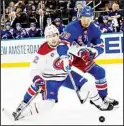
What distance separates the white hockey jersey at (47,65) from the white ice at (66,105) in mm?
287

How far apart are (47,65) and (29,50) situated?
275cm

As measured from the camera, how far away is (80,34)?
3.11 metres

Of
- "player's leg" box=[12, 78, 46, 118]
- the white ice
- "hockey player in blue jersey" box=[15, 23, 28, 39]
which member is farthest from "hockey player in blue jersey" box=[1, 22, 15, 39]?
"player's leg" box=[12, 78, 46, 118]

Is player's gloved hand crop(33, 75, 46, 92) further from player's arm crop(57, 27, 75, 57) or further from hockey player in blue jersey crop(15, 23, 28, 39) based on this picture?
hockey player in blue jersey crop(15, 23, 28, 39)

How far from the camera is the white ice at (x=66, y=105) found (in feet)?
9.14

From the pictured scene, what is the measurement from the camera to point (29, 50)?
5566 mm

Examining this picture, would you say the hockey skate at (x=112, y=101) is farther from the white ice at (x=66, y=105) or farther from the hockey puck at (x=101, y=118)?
the hockey puck at (x=101, y=118)

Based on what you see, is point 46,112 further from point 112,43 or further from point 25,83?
point 112,43

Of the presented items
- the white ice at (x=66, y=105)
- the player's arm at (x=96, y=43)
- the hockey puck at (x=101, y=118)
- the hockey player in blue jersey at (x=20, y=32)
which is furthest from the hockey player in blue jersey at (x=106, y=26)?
the hockey puck at (x=101, y=118)

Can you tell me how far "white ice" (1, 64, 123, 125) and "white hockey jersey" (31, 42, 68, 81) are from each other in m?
0.29

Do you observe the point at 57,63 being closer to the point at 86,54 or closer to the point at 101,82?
the point at 86,54

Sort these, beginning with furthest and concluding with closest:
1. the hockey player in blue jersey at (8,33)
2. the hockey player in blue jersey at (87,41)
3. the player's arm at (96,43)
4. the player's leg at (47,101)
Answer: the hockey player in blue jersey at (8,33) → the player's arm at (96,43) → the hockey player in blue jersey at (87,41) → the player's leg at (47,101)

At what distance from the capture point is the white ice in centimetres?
279

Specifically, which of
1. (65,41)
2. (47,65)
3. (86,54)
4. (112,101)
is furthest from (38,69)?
(112,101)
